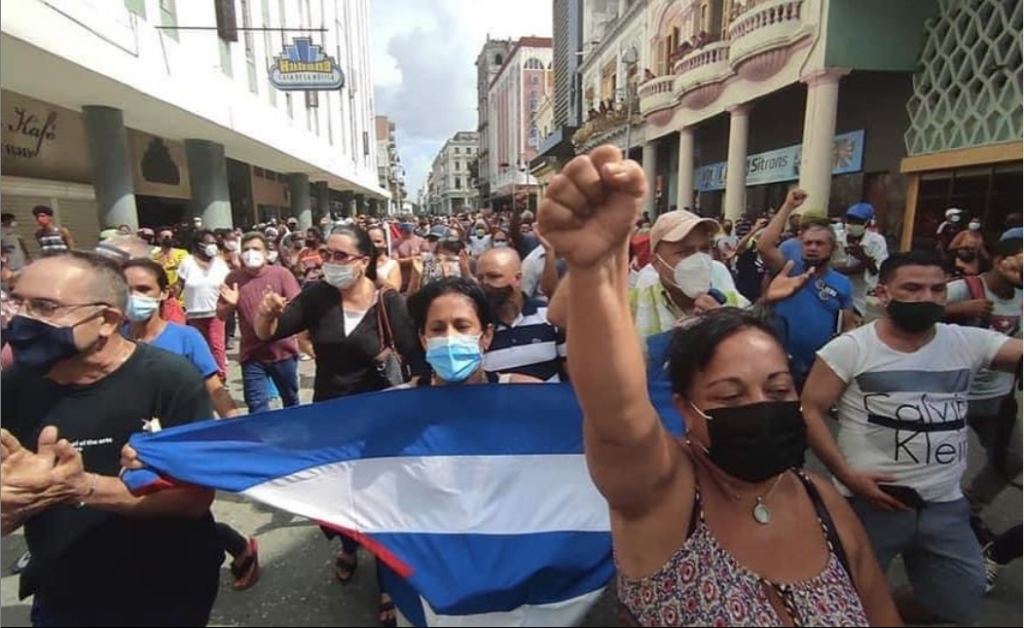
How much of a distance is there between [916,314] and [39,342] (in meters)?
2.61

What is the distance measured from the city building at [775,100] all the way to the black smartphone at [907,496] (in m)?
11.2

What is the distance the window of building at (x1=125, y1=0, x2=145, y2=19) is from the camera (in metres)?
8.69

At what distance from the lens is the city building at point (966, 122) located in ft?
28.5

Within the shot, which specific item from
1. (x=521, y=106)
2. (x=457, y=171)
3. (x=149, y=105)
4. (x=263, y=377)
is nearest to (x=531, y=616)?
(x=263, y=377)

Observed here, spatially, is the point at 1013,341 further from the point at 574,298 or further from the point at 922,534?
the point at 574,298

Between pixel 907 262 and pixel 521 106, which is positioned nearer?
pixel 907 262

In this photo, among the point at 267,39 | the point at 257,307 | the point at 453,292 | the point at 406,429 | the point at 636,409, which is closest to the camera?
the point at 636,409

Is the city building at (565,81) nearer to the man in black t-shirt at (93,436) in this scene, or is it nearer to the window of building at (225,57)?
the window of building at (225,57)

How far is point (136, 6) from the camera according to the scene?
353 inches

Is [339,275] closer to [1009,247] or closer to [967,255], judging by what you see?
[1009,247]

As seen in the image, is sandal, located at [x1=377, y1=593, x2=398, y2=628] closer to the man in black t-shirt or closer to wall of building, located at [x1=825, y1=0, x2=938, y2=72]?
the man in black t-shirt

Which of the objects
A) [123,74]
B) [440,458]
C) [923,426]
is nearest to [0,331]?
[440,458]

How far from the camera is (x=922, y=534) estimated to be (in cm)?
198

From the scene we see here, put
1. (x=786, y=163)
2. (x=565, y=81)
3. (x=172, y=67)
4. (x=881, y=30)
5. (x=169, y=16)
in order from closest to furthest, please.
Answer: (x=172, y=67) < (x=169, y=16) < (x=881, y=30) < (x=786, y=163) < (x=565, y=81)
